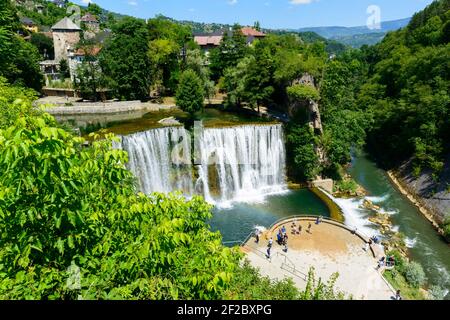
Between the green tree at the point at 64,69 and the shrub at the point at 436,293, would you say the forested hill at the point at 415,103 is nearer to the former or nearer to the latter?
the shrub at the point at 436,293

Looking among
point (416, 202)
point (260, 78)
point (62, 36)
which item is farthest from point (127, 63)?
point (416, 202)

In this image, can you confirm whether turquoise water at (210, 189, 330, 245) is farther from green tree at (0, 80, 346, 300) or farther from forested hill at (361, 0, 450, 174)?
green tree at (0, 80, 346, 300)

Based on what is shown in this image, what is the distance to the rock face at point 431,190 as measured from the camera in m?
27.9

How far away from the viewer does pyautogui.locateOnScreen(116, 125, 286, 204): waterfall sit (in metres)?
29.8

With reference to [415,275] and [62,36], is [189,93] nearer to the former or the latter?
[415,275]

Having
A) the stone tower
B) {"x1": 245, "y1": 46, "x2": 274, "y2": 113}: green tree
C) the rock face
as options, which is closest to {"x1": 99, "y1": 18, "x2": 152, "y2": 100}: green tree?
{"x1": 245, "y1": 46, "x2": 274, "y2": 113}: green tree

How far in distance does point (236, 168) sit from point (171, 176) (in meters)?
6.22

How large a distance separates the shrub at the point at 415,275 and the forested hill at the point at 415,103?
1454 cm

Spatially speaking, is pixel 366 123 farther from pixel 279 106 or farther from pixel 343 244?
pixel 343 244

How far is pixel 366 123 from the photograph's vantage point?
127 ft

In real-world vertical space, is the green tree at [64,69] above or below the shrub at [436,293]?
above

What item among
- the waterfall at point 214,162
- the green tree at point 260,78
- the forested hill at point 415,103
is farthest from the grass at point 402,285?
the green tree at point 260,78
